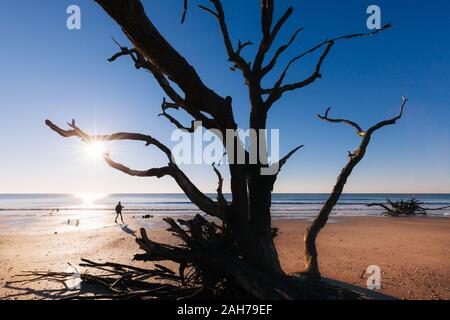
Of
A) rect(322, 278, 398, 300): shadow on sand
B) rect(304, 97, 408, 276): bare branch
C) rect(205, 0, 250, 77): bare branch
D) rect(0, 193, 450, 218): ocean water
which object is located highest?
rect(205, 0, 250, 77): bare branch

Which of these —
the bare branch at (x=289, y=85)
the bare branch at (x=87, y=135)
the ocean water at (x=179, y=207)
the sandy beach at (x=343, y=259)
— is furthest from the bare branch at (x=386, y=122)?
the ocean water at (x=179, y=207)

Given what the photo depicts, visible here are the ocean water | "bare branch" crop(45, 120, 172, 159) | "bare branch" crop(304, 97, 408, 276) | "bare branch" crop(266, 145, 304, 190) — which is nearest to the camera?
"bare branch" crop(45, 120, 172, 159)

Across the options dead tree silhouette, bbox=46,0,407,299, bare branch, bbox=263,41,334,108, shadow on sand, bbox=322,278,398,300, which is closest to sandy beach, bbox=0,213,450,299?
shadow on sand, bbox=322,278,398,300

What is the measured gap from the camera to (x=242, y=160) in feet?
14.9

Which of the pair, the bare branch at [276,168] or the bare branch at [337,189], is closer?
the bare branch at [276,168]

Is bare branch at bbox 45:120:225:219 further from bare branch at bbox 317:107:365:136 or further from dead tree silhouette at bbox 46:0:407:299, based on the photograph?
bare branch at bbox 317:107:365:136

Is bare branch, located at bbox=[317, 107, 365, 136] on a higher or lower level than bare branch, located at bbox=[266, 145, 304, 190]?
higher

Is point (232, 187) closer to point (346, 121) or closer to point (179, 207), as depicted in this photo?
point (346, 121)

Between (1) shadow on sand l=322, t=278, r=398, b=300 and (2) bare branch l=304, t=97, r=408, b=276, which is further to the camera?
(2) bare branch l=304, t=97, r=408, b=276

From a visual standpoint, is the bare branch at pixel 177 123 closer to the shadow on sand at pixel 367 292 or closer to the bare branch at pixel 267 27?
the bare branch at pixel 267 27

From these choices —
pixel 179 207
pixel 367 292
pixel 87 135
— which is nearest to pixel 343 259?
pixel 367 292

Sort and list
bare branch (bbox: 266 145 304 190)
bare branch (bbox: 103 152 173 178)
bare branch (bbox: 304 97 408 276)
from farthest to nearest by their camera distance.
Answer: bare branch (bbox: 304 97 408 276)
bare branch (bbox: 266 145 304 190)
bare branch (bbox: 103 152 173 178)

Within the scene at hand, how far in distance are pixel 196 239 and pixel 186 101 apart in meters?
2.07
